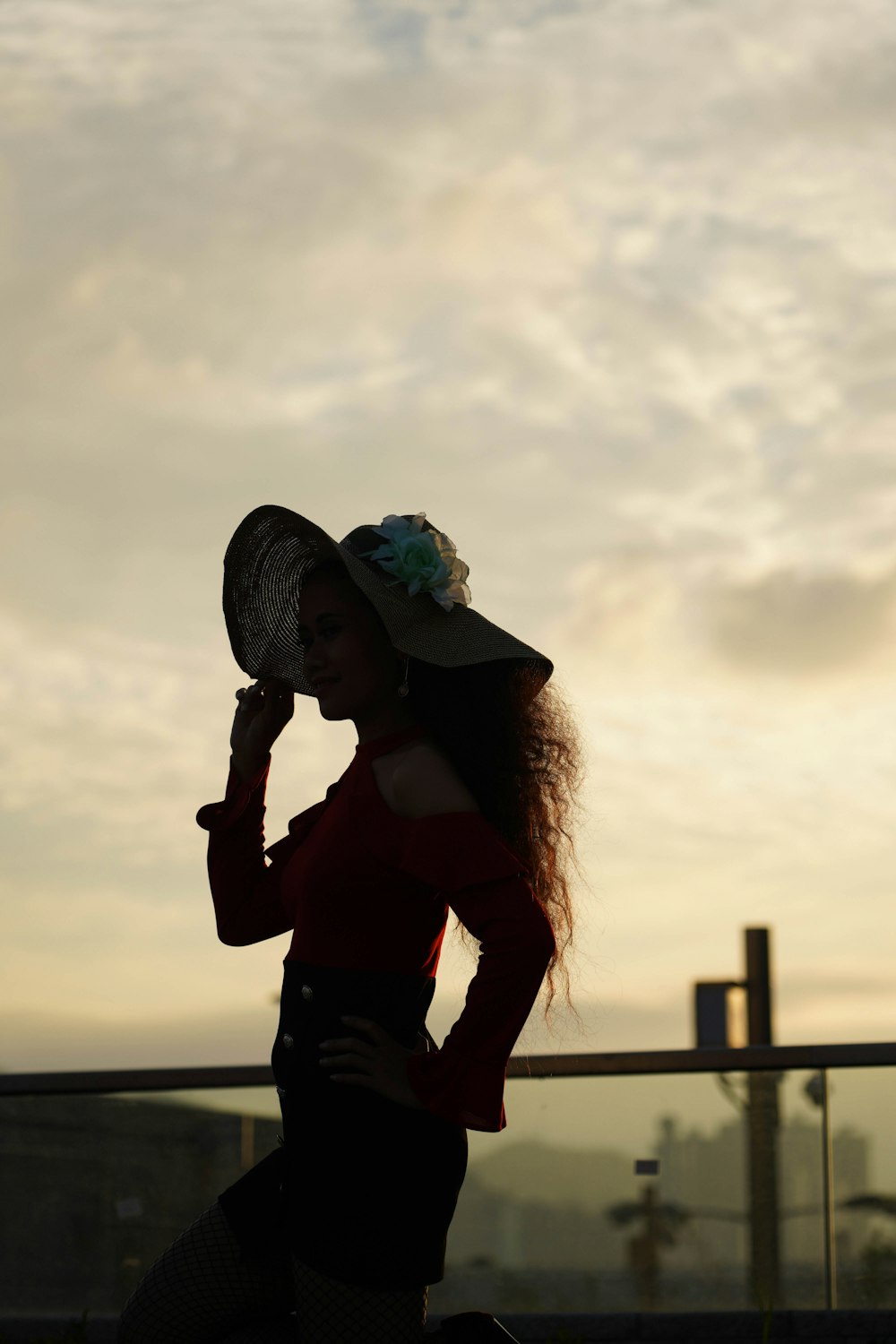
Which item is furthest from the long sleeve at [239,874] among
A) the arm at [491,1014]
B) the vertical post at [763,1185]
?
the vertical post at [763,1185]

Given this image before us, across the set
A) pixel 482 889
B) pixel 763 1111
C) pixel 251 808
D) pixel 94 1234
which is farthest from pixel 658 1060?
pixel 482 889

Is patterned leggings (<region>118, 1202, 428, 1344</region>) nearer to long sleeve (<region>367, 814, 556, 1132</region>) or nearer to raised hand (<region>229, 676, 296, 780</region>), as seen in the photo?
long sleeve (<region>367, 814, 556, 1132</region>)

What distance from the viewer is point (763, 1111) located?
6.09 meters

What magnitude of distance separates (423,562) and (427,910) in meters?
0.69

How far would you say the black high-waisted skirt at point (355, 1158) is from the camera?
2.89 metres

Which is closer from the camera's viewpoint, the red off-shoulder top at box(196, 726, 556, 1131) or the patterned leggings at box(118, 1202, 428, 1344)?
the red off-shoulder top at box(196, 726, 556, 1131)

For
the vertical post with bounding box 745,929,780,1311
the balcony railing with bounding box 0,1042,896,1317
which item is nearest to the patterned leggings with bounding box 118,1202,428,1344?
the balcony railing with bounding box 0,1042,896,1317

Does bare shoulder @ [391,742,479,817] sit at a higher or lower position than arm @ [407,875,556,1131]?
higher

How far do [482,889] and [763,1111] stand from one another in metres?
3.62

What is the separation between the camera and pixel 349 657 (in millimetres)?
3232

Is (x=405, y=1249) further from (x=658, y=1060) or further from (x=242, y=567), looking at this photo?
(x=658, y=1060)

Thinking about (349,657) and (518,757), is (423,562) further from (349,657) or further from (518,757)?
(518,757)

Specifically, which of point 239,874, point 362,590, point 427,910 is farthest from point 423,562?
point 239,874

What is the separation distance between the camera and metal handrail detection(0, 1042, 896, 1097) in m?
5.95
